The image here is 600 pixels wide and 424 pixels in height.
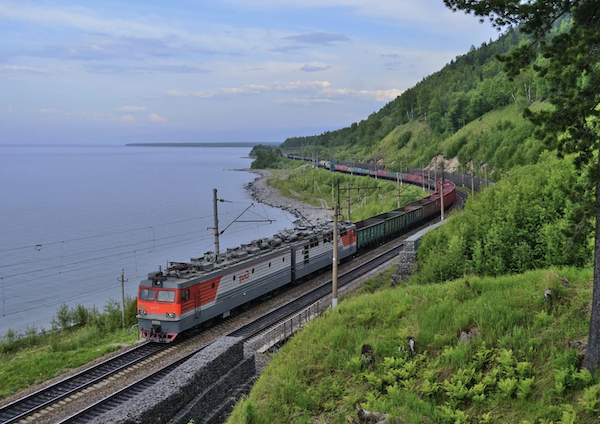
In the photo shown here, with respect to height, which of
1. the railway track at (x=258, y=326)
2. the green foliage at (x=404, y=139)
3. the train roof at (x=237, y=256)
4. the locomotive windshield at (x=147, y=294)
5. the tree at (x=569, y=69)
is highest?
the green foliage at (x=404, y=139)

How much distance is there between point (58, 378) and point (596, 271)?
1874 centimetres

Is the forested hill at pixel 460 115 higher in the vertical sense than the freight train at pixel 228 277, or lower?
higher

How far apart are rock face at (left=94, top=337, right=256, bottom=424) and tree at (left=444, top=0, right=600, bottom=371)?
933 cm

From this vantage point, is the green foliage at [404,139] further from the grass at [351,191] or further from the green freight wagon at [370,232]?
the green freight wagon at [370,232]

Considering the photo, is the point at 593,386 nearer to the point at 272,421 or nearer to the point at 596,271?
the point at 596,271

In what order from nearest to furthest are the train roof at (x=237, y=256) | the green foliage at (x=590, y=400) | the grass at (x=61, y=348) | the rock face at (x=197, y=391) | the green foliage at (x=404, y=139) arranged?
the green foliage at (x=590, y=400), the rock face at (x=197, y=391), the grass at (x=61, y=348), the train roof at (x=237, y=256), the green foliage at (x=404, y=139)

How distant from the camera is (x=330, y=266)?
37.6 meters

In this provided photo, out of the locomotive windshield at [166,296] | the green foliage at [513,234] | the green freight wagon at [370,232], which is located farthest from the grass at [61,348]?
the green freight wagon at [370,232]

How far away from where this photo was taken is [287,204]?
108 meters

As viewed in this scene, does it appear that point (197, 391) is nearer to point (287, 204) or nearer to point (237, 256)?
point (237, 256)

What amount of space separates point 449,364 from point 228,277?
14.6m

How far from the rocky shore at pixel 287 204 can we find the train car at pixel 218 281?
141 ft

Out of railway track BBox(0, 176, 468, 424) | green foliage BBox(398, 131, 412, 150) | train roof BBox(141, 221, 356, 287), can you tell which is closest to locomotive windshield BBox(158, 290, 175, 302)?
train roof BBox(141, 221, 356, 287)

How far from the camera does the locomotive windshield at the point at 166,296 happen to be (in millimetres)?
21938
